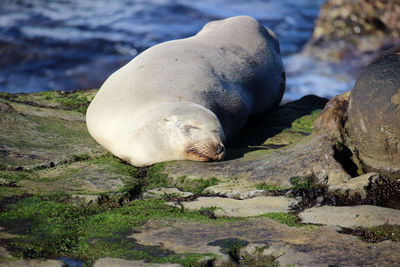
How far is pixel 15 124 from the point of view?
4.88m

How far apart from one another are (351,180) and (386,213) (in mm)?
523

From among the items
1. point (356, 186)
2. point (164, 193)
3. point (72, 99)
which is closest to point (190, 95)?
point (164, 193)

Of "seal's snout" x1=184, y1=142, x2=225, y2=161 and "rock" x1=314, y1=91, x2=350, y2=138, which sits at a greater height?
"rock" x1=314, y1=91, x2=350, y2=138

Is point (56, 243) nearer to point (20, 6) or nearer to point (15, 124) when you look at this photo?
point (15, 124)

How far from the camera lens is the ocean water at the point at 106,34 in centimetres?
1166

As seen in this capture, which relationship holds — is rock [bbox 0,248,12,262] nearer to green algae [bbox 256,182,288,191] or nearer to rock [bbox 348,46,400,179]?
green algae [bbox 256,182,288,191]

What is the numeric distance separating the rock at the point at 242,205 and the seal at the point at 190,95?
0.70 metres

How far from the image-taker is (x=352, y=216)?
3.09 m

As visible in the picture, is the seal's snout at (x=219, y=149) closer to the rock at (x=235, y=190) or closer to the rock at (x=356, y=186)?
the rock at (x=235, y=190)

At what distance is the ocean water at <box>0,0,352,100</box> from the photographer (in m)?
11.7

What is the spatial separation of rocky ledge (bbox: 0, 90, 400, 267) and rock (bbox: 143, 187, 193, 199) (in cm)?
1

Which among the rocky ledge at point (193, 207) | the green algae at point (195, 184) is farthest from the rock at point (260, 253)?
the green algae at point (195, 184)

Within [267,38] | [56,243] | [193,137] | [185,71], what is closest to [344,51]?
[267,38]

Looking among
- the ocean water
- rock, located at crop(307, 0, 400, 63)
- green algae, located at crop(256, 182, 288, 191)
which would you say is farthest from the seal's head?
rock, located at crop(307, 0, 400, 63)
